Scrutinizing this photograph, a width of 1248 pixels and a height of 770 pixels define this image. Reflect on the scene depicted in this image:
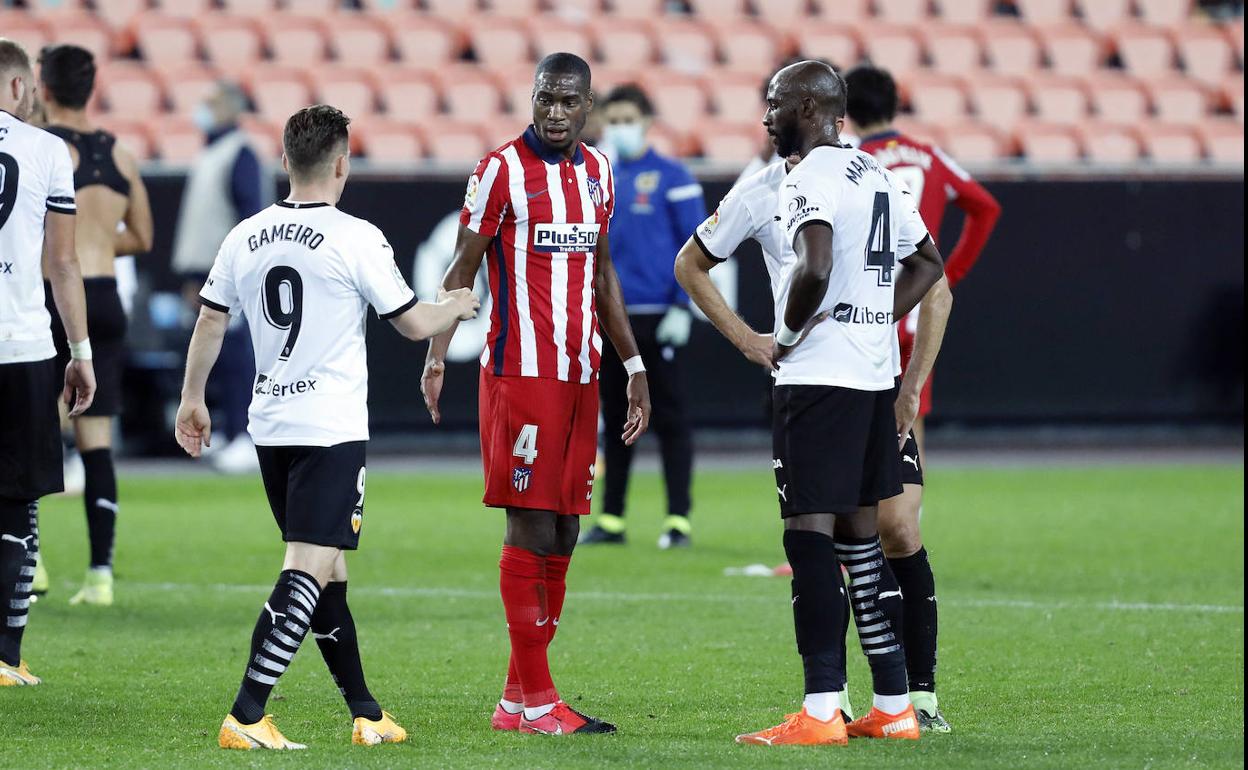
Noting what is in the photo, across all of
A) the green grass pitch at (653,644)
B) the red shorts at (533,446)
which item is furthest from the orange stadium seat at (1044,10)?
the red shorts at (533,446)

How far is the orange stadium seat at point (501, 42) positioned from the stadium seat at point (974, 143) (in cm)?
396

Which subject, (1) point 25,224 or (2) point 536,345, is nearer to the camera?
(2) point 536,345

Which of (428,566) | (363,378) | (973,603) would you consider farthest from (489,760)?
(428,566)

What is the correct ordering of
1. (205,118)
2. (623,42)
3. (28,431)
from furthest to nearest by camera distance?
(623,42) → (205,118) → (28,431)

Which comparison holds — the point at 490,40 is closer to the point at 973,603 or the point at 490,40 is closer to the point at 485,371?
the point at 973,603

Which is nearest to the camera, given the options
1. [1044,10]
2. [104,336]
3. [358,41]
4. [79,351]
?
[79,351]

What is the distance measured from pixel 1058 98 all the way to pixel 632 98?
889 cm

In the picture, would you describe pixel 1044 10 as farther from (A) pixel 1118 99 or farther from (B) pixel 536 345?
(B) pixel 536 345

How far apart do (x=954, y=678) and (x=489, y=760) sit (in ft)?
6.18

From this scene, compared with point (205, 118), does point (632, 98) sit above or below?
below

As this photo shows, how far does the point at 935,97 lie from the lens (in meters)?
16.7

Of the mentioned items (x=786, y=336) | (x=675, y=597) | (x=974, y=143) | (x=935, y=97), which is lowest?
(x=675, y=597)

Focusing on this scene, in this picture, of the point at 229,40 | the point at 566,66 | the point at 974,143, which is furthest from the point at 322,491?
the point at 229,40

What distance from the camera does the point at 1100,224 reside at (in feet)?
46.0
